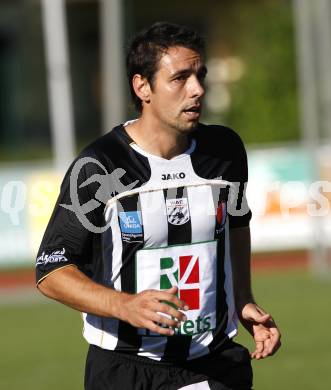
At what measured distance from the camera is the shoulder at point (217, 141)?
4797mm

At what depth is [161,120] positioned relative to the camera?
15.0ft

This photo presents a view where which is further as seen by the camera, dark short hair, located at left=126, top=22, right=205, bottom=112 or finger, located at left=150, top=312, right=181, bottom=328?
dark short hair, located at left=126, top=22, right=205, bottom=112

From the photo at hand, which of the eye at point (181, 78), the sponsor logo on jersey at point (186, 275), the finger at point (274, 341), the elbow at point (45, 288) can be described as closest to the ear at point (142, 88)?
the eye at point (181, 78)

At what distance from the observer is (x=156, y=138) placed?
4.61 metres

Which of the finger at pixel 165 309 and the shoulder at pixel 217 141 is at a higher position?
the shoulder at pixel 217 141

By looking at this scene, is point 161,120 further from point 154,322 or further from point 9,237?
point 9,237

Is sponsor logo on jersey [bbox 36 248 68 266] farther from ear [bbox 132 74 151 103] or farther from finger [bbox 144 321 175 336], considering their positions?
ear [bbox 132 74 151 103]

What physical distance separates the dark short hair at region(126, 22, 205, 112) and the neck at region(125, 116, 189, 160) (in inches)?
7.2

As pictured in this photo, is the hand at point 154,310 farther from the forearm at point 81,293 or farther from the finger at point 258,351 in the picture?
the finger at point 258,351

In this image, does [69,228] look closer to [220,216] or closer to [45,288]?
[45,288]

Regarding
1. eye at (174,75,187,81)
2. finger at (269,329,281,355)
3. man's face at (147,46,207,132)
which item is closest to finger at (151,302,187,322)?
finger at (269,329,281,355)

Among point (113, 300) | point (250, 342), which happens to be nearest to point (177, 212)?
point (113, 300)

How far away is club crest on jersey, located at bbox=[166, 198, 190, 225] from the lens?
4.52 m

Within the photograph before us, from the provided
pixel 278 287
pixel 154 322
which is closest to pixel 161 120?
pixel 154 322
